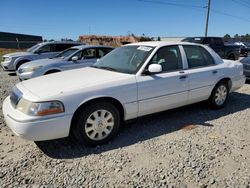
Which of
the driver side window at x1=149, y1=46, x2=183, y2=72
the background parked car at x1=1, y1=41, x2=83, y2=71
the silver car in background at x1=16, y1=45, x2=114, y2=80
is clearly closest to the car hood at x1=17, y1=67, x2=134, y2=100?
the driver side window at x1=149, y1=46, x2=183, y2=72

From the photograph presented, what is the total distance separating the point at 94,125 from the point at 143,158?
89cm

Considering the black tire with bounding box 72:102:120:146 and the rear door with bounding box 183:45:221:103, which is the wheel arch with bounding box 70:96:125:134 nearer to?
the black tire with bounding box 72:102:120:146

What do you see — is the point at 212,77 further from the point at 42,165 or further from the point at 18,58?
the point at 18,58

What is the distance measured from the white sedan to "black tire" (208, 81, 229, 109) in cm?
2

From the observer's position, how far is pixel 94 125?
147 inches

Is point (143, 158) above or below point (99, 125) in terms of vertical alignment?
below

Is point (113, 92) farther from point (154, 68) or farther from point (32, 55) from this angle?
point (32, 55)

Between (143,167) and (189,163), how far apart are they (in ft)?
2.12

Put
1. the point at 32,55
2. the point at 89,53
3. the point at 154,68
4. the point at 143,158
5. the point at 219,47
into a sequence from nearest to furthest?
the point at 143,158 → the point at 154,68 → the point at 89,53 → the point at 32,55 → the point at 219,47

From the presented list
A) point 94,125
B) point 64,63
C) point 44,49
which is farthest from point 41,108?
point 44,49

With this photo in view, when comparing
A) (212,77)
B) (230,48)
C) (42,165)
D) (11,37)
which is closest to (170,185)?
(42,165)

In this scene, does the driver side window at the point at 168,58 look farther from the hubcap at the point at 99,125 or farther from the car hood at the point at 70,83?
the hubcap at the point at 99,125

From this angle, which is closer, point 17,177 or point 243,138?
point 17,177

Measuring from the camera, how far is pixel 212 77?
17.0 ft
